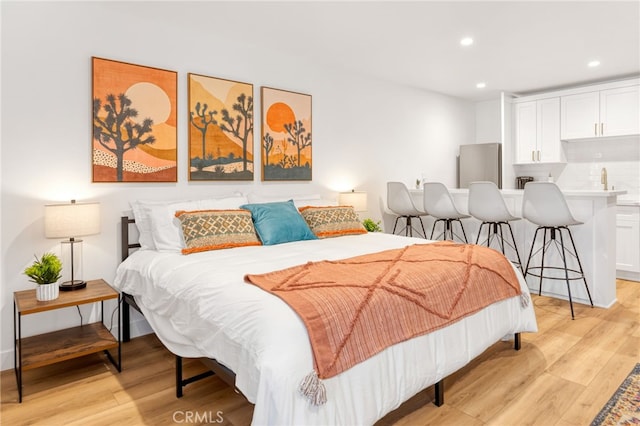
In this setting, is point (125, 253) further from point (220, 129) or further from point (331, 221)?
point (331, 221)

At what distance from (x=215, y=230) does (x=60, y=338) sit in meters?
1.23

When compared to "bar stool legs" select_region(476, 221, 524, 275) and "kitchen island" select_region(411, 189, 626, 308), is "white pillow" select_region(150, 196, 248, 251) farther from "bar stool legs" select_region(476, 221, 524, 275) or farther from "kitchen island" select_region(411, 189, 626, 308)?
"kitchen island" select_region(411, 189, 626, 308)

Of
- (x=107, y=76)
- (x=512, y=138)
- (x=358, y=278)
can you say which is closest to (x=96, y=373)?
(x=358, y=278)

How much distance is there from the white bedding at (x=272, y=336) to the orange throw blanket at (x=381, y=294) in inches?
2.3

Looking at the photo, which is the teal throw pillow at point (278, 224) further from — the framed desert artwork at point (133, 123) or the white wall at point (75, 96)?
the framed desert artwork at point (133, 123)

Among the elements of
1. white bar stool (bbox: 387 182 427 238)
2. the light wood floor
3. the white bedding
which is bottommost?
the light wood floor

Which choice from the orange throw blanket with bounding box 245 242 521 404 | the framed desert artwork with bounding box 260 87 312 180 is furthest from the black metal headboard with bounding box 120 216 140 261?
the orange throw blanket with bounding box 245 242 521 404

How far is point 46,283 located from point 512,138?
6044 mm

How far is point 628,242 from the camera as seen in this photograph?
15.1 feet

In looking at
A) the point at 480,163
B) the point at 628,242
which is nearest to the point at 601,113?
the point at 480,163

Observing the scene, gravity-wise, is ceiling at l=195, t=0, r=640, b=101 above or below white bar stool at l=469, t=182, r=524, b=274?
above

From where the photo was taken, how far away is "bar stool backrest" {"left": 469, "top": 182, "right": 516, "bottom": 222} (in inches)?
153

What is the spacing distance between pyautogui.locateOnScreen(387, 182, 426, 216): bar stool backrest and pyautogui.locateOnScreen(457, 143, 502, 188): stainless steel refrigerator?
6.14 feet

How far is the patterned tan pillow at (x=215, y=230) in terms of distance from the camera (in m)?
2.80
